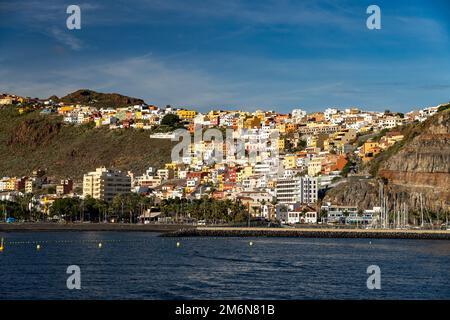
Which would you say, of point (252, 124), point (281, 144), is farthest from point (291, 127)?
point (281, 144)

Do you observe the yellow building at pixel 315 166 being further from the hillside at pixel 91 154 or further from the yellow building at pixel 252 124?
the yellow building at pixel 252 124

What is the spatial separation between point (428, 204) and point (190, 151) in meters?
81.8

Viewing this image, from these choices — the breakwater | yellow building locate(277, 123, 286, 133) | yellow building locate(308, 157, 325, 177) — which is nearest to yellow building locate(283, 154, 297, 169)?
yellow building locate(308, 157, 325, 177)

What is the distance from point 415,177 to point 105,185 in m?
54.1

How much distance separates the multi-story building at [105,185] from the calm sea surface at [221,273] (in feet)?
238

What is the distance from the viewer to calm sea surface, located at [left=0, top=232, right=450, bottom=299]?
33781mm

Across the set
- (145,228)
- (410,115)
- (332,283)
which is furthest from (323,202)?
(332,283)

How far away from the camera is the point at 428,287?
37156 millimetres

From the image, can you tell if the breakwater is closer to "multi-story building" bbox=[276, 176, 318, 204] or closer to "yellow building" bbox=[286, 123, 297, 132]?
"multi-story building" bbox=[276, 176, 318, 204]

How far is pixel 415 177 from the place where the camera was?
115625mm

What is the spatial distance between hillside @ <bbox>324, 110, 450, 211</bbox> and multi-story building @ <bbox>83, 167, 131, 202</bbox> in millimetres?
38122

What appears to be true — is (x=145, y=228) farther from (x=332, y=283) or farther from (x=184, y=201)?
(x=332, y=283)

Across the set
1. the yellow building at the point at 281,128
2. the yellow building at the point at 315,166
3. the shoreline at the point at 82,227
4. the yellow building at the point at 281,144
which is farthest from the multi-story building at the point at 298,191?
the yellow building at the point at 281,128

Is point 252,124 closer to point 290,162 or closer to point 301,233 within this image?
point 290,162
